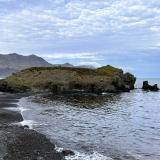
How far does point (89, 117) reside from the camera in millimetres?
54156

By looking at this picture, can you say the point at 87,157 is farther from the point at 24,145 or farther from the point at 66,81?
the point at 66,81

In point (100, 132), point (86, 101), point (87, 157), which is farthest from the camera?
point (86, 101)

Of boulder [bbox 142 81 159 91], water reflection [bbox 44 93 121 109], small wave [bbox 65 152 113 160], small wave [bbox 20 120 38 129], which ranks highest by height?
boulder [bbox 142 81 159 91]

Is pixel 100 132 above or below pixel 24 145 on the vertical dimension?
below

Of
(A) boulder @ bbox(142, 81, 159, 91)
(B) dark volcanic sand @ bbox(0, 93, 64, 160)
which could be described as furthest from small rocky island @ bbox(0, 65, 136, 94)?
(B) dark volcanic sand @ bbox(0, 93, 64, 160)

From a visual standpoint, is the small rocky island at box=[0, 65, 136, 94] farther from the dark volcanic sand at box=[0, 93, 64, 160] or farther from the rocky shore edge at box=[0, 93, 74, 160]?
the rocky shore edge at box=[0, 93, 74, 160]

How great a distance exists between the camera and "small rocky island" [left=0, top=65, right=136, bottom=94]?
107688 millimetres

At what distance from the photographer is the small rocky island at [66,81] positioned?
10769cm

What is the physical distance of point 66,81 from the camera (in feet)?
364

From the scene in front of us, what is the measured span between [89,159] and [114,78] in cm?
8597

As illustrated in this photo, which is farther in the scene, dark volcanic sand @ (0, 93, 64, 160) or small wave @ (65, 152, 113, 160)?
small wave @ (65, 152, 113, 160)

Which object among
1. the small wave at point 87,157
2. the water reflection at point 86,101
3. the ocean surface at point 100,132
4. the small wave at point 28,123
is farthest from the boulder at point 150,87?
the small wave at point 87,157

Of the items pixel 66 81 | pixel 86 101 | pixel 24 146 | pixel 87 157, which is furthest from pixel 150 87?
pixel 87 157

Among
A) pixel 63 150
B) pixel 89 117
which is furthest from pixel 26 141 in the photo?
pixel 89 117
